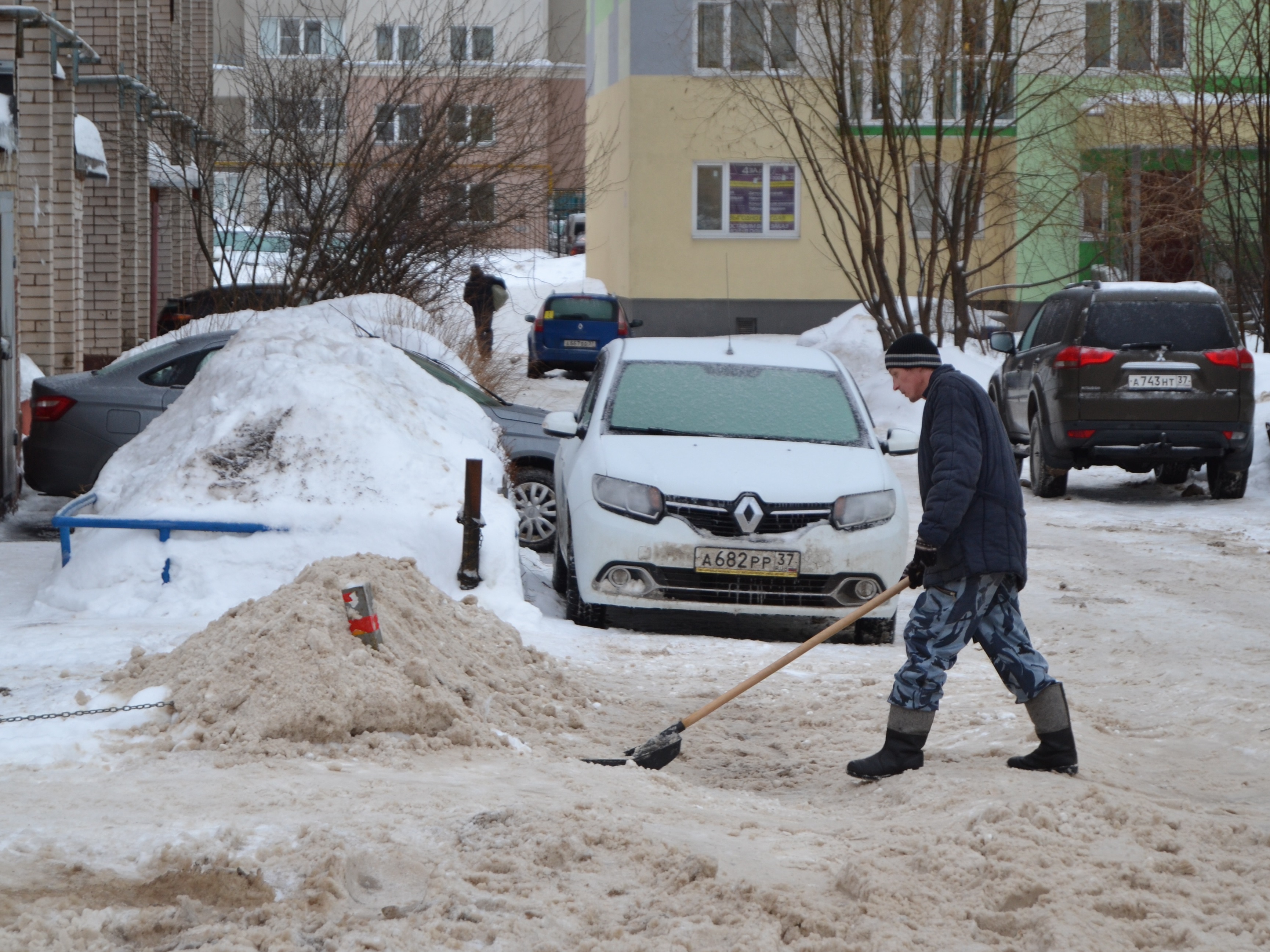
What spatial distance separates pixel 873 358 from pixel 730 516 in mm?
15592

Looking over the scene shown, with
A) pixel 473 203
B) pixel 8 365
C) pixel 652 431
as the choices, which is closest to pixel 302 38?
pixel 473 203

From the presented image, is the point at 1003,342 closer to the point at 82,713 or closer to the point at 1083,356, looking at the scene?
the point at 1083,356

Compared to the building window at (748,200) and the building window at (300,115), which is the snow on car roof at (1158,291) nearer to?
the building window at (300,115)

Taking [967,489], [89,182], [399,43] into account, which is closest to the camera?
[967,489]

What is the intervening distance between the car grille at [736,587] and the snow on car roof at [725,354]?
190cm

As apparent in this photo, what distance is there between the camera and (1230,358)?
13.2 metres

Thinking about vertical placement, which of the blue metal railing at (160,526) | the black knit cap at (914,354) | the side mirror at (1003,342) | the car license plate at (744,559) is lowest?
the car license plate at (744,559)

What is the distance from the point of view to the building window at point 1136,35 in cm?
2331

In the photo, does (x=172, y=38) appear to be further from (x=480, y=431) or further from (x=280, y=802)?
(x=280, y=802)

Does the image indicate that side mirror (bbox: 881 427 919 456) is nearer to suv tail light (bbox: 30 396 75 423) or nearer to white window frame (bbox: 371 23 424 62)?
suv tail light (bbox: 30 396 75 423)

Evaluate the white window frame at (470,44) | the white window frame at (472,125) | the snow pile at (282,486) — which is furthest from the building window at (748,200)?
the snow pile at (282,486)

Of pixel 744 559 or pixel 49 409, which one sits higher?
pixel 49 409

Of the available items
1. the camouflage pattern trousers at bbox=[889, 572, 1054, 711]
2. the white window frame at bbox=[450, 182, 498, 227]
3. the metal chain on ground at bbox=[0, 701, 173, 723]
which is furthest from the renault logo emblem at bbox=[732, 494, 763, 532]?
the white window frame at bbox=[450, 182, 498, 227]

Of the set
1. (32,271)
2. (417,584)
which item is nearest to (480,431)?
(417,584)
